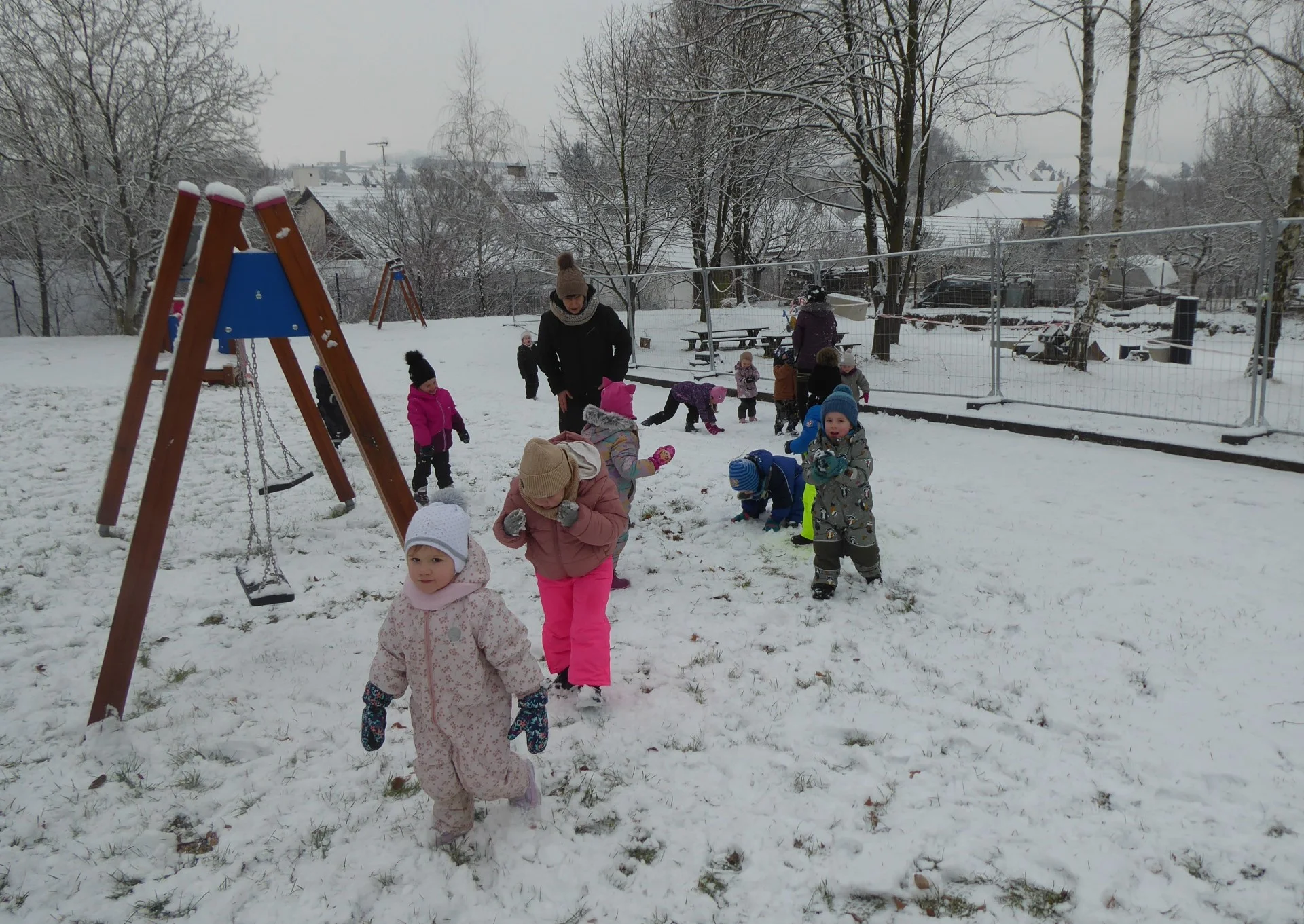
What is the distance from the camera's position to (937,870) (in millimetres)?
2906

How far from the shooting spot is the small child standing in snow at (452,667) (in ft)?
A: 9.32

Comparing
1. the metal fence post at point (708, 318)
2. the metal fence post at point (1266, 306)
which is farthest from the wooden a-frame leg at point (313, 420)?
the metal fence post at point (1266, 306)

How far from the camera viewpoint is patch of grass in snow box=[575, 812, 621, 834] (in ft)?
10.5

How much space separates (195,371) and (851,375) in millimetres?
6644

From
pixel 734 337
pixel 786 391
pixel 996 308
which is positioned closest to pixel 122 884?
pixel 786 391

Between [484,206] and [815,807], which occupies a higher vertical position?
[484,206]

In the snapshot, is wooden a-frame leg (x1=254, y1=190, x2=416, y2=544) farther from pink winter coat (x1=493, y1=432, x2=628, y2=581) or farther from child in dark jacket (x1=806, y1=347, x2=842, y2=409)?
child in dark jacket (x1=806, y1=347, x2=842, y2=409)

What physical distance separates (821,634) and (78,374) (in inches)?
680

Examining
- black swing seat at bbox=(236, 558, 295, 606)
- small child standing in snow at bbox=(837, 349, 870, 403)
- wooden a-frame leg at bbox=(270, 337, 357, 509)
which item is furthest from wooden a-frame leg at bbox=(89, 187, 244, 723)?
small child standing in snow at bbox=(837, 349, 870, 403)

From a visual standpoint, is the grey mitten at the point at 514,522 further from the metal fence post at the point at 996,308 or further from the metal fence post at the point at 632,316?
the metal fence post at the point at 632,316

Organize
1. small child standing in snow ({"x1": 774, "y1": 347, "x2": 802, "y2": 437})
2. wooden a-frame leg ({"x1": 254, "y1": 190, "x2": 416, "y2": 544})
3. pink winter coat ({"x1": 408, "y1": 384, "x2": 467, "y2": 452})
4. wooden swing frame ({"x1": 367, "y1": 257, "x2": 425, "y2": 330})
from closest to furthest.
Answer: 1. wooden a-frame leg ({"x1": 254, "y1": 190, "x2": 416, "y2": 544})
2. pink winter coat ({"x1": 408, "y1": 384, "x2": 467, "y2": 452})
3. small child standing in snow ({"x1": 774, "y1": 347, "x2": 802, "y2": 437})
4. wooden swing frame ({"x1": 367, "y1": 257, "x2": 425, "y2": 330})

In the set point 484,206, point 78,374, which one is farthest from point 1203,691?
point 484,206

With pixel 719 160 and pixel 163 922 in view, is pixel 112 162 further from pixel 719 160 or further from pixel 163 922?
pixel 163 922

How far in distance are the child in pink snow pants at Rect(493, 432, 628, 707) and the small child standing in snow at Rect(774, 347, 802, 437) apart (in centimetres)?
630
